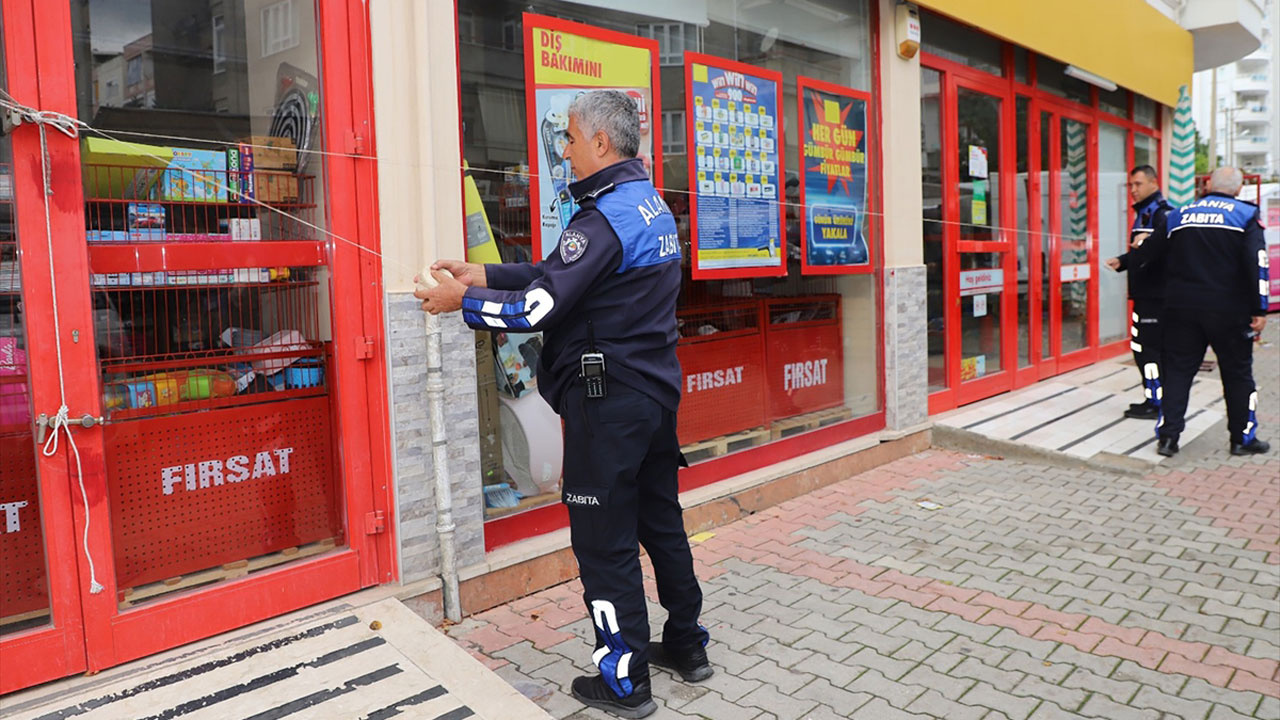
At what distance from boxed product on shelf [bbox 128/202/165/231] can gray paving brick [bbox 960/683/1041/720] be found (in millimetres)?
3395

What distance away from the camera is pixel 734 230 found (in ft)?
18.2

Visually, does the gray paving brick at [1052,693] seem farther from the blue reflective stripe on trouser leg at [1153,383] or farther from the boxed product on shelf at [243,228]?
the blue reflective stripe on trouser leg at [1153,383]

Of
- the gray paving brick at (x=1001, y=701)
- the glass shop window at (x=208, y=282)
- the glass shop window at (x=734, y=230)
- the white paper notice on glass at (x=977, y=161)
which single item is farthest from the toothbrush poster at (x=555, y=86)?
the white paper notice on glass at (x=977, y=161)

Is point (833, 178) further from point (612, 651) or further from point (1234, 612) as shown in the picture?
point (612, 651)

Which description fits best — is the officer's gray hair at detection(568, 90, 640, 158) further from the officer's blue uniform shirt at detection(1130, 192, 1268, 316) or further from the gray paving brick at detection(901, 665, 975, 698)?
the officer's blue uniform shirt at detection(1130, 192, 1268, 316)

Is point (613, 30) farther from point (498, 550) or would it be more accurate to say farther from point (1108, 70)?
point (1108, 70)

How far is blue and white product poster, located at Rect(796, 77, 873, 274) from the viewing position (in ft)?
20.5

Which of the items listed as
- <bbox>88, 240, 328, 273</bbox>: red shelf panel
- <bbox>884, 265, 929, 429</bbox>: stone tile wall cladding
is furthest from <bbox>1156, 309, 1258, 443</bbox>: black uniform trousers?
<bbox>88, 240, 328, 273</bbox>: red shelf panel

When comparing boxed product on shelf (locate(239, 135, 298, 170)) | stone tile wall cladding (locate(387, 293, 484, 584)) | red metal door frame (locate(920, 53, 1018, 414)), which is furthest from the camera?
red metal door frame (locate(920, 53, 1018, 414))

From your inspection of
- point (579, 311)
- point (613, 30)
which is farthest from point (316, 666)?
point (613, 30)

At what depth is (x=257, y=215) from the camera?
142 inches

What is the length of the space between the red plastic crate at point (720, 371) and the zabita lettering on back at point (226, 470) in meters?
2.38

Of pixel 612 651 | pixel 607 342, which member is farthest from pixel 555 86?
pixel 612 651

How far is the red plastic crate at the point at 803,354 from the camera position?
20.3 feet
